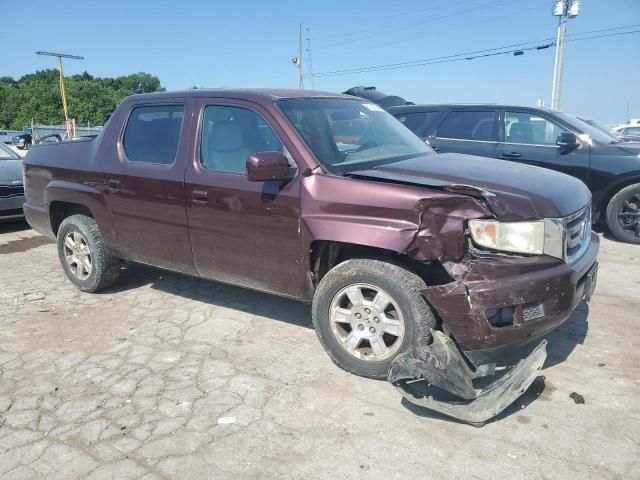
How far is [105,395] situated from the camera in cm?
331

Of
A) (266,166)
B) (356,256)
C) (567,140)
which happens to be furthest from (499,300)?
(567,140)

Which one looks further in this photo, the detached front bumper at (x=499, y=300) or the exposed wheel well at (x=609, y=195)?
the exposed wheel well at (x=609, y=195)

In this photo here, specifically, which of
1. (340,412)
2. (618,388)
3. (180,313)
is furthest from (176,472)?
(618,388)

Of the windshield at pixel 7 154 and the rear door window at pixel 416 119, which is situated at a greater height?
the rear door window at pixel 416 119

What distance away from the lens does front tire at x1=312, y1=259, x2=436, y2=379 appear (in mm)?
3123

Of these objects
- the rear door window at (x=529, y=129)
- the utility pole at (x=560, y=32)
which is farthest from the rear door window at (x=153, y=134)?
the utility pole at (x=560, y=32)

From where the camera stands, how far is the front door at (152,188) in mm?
4176

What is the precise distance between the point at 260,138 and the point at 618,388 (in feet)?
9.50

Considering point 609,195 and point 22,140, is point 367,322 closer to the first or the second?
point 609,195

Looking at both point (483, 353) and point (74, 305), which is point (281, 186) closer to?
point (483, 353)

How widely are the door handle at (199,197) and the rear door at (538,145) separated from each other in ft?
16.2

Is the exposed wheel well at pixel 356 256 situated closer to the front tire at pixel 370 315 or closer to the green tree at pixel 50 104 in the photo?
the front tire at pixel 370 315

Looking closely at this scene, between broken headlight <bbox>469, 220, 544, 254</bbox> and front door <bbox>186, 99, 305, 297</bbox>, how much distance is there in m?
1.19

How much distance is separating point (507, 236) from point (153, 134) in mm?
3031
